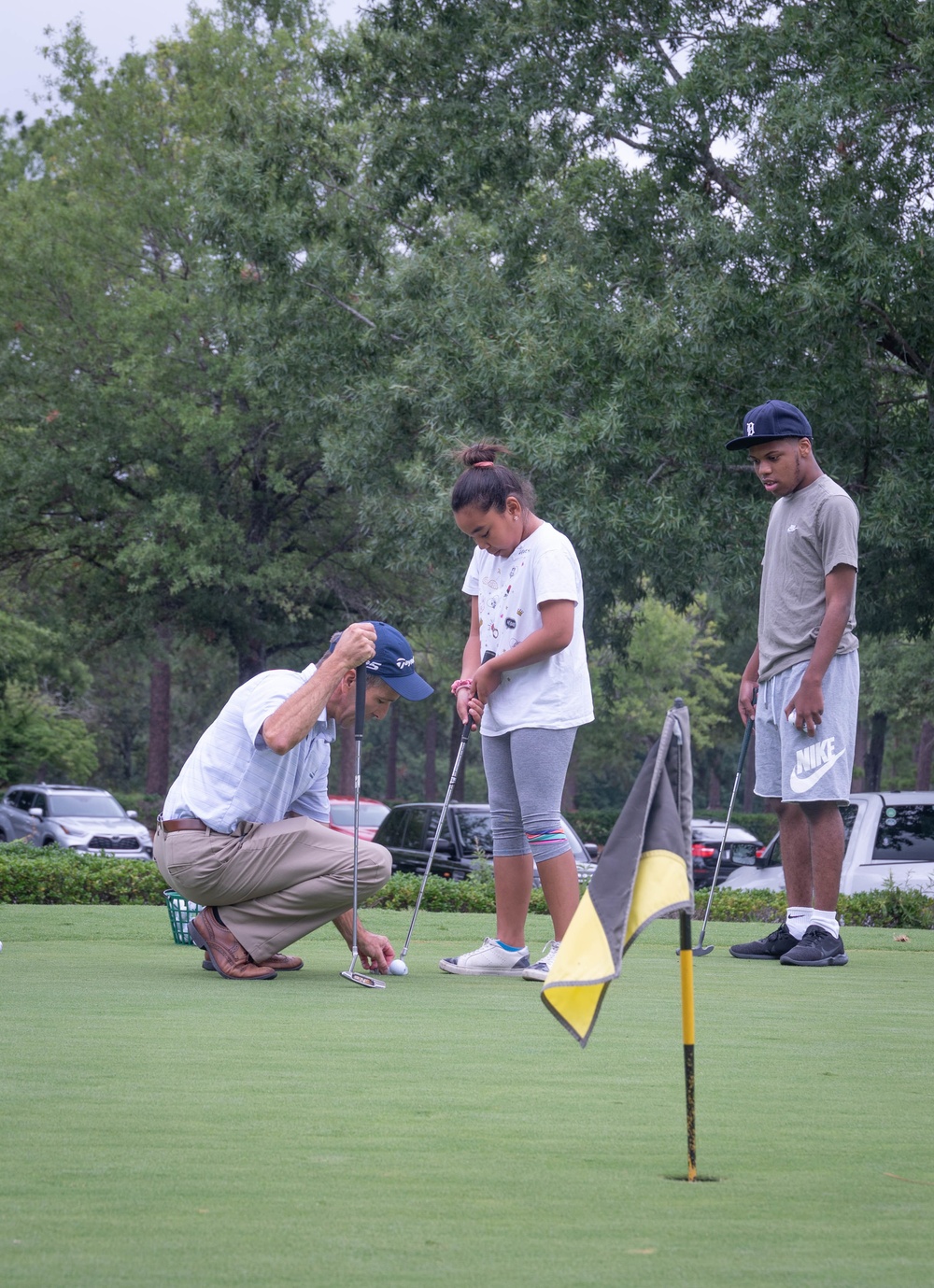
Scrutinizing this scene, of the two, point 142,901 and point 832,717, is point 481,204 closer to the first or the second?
point 142,901

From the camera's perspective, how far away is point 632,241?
19219mm

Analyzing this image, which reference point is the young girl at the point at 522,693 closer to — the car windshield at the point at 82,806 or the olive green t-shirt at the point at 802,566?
the olive green t-shirt at the point at 802,566

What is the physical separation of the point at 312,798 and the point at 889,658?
A: 1225 inches

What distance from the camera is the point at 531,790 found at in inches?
219

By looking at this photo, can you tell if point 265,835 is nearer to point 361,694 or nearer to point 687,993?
point 361,694

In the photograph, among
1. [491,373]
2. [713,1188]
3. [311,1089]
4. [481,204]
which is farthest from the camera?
[481,204]

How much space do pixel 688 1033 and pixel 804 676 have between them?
3.57 metres

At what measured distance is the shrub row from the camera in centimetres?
995

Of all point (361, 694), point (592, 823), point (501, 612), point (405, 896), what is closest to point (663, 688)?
point (592, 823)

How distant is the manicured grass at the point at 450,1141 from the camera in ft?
6.45

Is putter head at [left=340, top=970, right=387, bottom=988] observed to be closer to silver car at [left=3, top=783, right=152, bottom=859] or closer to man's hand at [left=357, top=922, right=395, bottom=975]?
man's hand at [left=357, top=922, right=395, bottom=975]

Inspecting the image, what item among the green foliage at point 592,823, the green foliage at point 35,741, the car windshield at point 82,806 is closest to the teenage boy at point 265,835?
the car windshield at point 82,806

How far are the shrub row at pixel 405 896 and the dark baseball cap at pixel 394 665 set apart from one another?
15.3 feet

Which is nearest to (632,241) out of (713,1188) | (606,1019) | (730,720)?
(606,1019)
